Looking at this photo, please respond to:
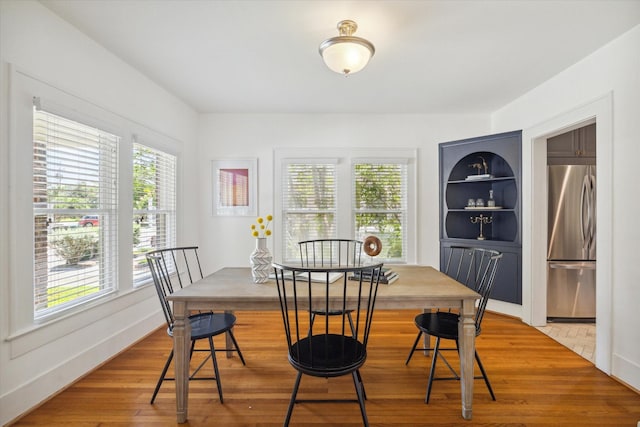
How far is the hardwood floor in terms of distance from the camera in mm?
1799

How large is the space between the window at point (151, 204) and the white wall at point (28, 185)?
10.6 inches

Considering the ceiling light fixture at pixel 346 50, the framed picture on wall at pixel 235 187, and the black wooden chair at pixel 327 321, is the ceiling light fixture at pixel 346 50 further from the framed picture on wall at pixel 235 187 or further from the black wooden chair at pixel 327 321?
the framed picture on wall at pixel 235 187

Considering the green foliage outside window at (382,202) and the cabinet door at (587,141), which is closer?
the cabinet door at (587,141)

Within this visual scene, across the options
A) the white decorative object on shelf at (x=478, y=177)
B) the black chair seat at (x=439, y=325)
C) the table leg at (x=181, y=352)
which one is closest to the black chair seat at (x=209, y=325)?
the table leg at (x=181, y=352)

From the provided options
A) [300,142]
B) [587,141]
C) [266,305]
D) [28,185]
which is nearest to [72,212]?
[28,185]

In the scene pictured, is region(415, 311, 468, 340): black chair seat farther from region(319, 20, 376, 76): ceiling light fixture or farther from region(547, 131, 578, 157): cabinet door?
region(547, 131, 578, 157): cabinet door

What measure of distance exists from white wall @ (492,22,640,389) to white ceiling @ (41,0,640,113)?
0.20 meters

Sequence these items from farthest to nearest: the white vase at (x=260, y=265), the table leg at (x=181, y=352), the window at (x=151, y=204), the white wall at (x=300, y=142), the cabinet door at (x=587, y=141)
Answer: the white wall at (x=300, y=142) → the cabinet door at (x=587, y=141) → the window at (x=151, y=204) → the white vase at (x=260, y=265) → the table leg at (x=181, y=352)

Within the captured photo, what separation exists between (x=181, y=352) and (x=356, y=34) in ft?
8.20

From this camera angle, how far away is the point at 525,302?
331cm

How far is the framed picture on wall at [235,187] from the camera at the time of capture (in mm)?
4121

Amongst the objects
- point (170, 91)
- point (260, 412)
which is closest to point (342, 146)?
point (170, 91)

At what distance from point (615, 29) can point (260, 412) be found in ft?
12.1

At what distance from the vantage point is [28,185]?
1.87 m
